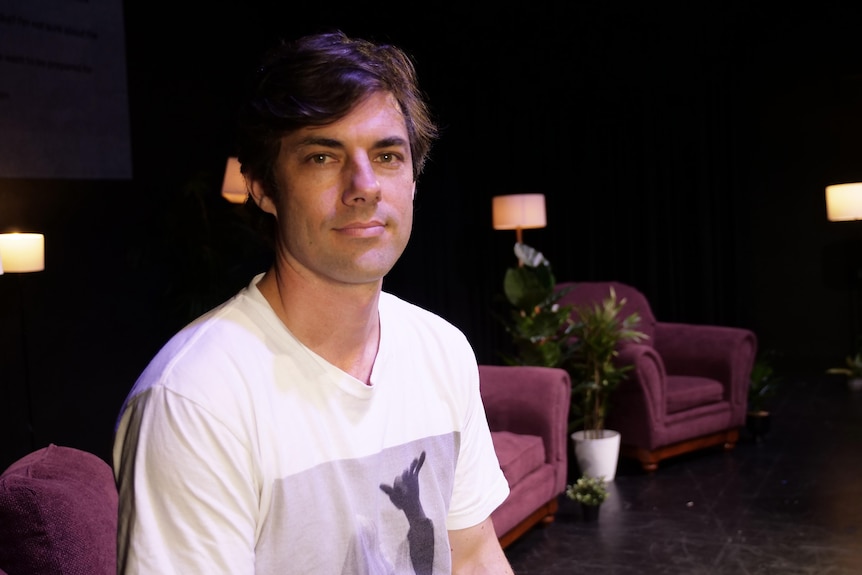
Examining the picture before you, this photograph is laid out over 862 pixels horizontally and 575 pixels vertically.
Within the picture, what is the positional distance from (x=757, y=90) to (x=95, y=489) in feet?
23.0

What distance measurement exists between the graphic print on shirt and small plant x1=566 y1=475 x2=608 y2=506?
2.69 meters

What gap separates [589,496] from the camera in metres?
3.82

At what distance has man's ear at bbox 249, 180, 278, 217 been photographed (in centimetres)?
122

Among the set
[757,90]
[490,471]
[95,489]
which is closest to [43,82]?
[95,489]

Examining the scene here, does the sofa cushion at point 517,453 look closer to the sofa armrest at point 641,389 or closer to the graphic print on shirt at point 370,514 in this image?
the sofa armrest at point 641,389

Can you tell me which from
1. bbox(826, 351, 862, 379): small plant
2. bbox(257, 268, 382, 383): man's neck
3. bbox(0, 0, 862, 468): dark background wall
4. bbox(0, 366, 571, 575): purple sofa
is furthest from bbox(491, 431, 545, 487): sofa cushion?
bbox(826, 351, 862, 379): small plant

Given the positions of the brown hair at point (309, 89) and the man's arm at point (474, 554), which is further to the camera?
the man's arm at point (474, 554)

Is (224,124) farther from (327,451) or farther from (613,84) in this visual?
(327,451)

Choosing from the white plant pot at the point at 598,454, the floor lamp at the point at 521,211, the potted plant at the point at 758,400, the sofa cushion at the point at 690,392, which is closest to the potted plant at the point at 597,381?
the white plant pot at the point at 598,454

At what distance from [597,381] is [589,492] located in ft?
2.08

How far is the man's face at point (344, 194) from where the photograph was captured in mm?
1131

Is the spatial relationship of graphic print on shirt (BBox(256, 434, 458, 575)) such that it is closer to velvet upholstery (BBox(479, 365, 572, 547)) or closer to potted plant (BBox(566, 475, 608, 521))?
velvet upholstery (BBox(479, 365, 572, 547))

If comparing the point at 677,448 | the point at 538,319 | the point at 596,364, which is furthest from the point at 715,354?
the point at 538,319

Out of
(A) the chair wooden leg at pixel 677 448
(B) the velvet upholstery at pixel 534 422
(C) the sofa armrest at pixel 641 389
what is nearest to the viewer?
(B) the velvet upholstery at pixel 534 422
